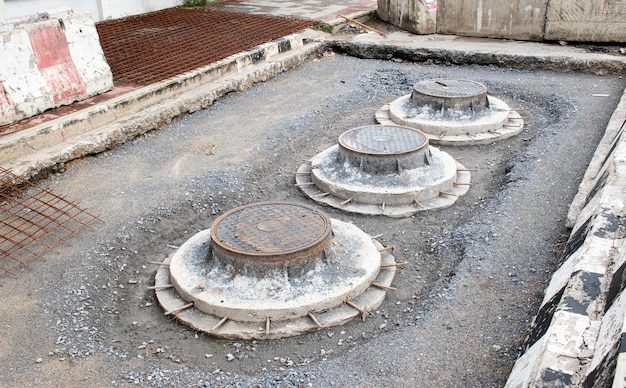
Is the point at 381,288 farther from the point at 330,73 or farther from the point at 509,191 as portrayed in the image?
the point at 330,73

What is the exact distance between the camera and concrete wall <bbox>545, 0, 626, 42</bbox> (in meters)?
10.3

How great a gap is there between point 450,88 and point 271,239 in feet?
15.2

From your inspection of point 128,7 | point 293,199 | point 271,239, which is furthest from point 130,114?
point 128,7

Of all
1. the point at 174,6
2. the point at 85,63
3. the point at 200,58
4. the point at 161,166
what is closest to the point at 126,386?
the point at 161,166

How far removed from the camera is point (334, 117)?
8.66 metres

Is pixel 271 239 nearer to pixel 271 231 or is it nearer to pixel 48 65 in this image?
pixel 271 231

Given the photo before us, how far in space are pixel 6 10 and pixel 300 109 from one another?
5816mm

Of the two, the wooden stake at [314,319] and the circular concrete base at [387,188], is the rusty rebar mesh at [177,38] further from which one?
the wooden stake at [314,319]

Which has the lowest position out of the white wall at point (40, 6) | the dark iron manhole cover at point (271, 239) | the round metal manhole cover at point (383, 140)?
the dark iron manhole cover at point (271, 239)

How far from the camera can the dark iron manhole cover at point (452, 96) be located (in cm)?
805

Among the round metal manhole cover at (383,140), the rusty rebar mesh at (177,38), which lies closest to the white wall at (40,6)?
the rusty rebar mesh at (177,38)

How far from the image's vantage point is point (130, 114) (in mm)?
7777

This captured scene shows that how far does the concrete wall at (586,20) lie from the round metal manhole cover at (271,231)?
771 centimetres

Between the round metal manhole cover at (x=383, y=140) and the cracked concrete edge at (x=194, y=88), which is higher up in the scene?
the cracked concrete edge at (x=194, y=88)
